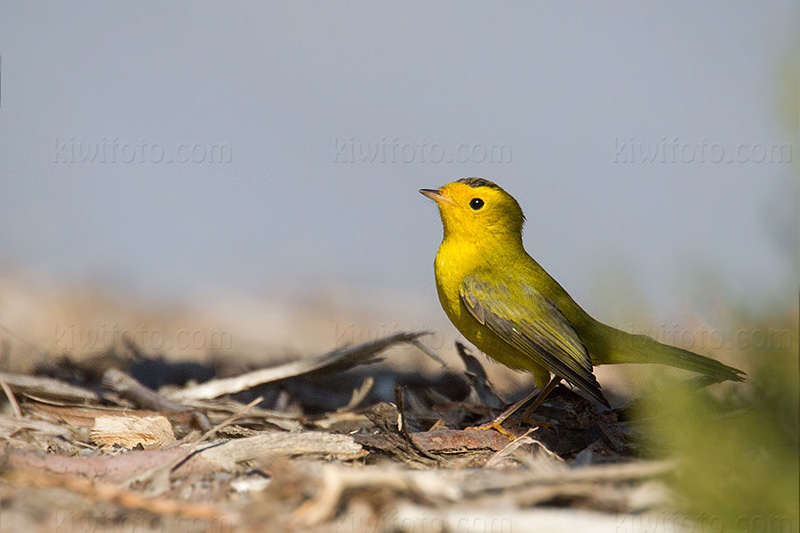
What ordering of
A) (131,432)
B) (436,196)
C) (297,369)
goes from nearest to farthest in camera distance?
(131,432), (297,369), (436,196)

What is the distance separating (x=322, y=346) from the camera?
7.86 meters

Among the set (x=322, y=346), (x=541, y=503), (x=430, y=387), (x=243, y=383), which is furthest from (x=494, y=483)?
(x=322, y=346)

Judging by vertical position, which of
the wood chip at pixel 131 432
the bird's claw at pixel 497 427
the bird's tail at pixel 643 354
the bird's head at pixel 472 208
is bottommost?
the wood chip at pixel 131 432

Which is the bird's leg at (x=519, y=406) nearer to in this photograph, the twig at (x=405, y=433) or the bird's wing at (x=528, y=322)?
the bird's wing at (x=528, y=322)

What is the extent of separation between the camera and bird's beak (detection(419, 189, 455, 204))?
5.36 meters

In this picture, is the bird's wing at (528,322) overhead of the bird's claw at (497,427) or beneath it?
overhead

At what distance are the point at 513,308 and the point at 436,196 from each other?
0.94 metres

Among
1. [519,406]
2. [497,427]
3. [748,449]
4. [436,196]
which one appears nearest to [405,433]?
[497,427]

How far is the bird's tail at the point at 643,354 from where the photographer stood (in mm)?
4340

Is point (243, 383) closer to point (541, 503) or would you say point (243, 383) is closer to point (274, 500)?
point (274, 500)

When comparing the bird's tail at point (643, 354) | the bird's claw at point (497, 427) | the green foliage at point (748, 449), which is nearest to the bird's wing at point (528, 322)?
the bird's tail at point (643, 354)

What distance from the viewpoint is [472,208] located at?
17.7 feet

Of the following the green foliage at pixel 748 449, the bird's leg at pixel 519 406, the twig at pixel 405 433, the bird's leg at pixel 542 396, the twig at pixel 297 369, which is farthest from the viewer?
the twig at pixel 297 369

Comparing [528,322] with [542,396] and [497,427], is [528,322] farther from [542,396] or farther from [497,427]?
[497,427]
